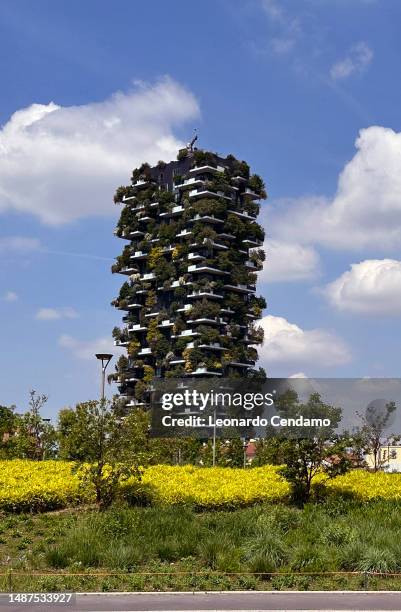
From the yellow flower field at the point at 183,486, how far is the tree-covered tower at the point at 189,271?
7130cm

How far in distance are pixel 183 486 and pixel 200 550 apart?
811 centimetres

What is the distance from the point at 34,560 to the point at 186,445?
108 feet

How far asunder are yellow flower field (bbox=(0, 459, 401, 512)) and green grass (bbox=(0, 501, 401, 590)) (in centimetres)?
231

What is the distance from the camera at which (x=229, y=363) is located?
105 metres

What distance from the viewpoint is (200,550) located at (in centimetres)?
2078

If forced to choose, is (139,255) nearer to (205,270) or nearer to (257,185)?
(205,270)

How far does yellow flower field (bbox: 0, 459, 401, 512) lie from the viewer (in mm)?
27828

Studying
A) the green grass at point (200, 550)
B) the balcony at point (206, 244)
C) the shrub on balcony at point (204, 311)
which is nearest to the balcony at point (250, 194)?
the balcony at point (206, 244)

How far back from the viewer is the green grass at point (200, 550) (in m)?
18.3

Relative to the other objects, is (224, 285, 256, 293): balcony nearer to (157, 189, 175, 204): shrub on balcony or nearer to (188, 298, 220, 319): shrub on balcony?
(188, 298, 220, 319): shrub on balcony

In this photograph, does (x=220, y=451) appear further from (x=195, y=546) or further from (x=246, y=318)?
(x=246, y=318)

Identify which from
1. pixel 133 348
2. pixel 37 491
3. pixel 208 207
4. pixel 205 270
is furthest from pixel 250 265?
pixel 37 491

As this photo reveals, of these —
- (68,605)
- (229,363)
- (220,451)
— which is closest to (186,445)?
(220,451)

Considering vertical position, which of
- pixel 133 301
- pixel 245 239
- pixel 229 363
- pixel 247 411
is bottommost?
pixel 247 411
